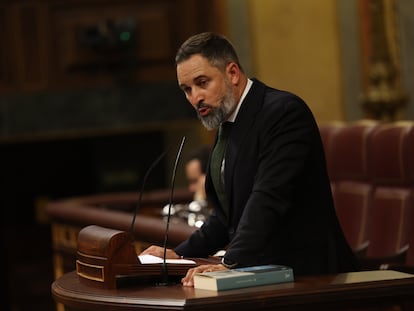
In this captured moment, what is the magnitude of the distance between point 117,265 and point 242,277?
0.38m

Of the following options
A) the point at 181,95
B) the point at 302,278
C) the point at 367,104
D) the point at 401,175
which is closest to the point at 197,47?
the point at 302,278

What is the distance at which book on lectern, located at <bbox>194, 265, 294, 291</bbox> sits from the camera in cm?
274

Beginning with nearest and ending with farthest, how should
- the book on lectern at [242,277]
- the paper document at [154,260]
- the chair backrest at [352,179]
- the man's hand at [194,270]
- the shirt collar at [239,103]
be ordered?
the book on lectern at [242,277]
the man's hand at [194,270]
the paper document at [154,260]
the shirt collar at [239,103]
the chair backrest at [352,179]

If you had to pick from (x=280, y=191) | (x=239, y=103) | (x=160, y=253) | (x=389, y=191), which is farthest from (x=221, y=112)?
(x=389, y=191)

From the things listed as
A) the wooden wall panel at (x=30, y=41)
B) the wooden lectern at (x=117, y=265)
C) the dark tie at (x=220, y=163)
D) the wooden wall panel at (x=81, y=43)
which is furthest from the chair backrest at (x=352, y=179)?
the wooden wall panel at (x=30, y=41)

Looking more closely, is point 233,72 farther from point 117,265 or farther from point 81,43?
point 81,43

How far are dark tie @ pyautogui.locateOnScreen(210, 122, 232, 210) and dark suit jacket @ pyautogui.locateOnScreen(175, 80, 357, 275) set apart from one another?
0.25 feet

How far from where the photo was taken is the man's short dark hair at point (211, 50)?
3096 millimetres

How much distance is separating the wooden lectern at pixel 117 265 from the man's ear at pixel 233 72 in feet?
1.82

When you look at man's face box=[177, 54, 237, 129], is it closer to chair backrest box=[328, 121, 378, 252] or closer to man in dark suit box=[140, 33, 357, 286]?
man in dark suit box=[140, 33, 357, 286]

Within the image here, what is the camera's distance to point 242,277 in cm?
276

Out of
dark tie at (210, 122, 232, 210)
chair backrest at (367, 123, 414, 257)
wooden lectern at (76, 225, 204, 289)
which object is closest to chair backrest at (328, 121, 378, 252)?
chair backrest at (367, 123, 414, 257)

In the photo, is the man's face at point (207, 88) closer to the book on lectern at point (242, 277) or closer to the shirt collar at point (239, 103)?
the shirt collar at point (239, 103)

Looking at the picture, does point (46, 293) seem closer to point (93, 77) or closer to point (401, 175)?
point (93, 77)
